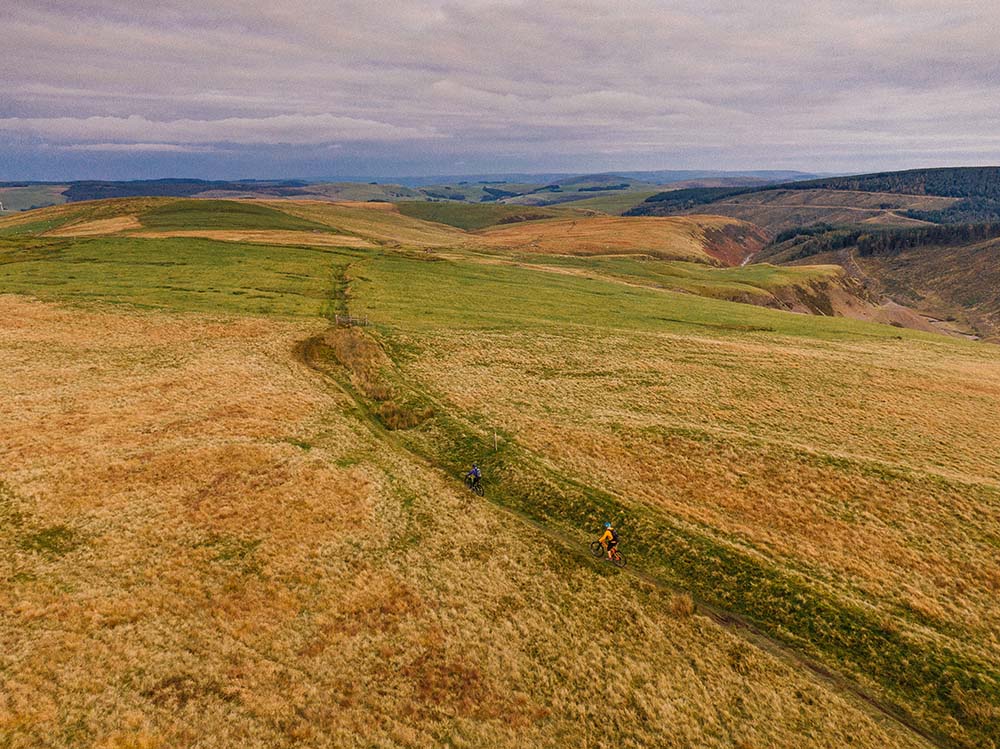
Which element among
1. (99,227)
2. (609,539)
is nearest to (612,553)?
(609,539)

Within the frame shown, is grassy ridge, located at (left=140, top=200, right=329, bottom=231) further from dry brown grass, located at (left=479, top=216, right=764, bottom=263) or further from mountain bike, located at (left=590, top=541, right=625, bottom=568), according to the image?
mountain bike, located at (left=590, top=541, right=625, bottom=568)

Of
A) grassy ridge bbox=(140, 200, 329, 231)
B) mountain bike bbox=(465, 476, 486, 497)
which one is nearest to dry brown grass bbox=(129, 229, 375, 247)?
grassy ridge bbox=(140, 200, 329, 231)

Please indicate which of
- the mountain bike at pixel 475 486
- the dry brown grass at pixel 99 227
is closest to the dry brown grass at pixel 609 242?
the dry brown grass at pixel 99 227

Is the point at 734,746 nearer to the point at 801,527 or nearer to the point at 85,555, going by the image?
the point at 801,527

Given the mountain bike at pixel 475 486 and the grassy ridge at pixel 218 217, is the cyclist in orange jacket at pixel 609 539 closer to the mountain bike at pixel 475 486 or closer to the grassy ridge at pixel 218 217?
the mountain bike at pixel 475 486

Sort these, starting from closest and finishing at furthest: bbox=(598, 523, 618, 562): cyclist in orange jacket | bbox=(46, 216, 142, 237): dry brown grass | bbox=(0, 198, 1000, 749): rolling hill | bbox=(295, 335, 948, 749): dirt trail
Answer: bbox=(0, 198, 1000, 749): rolling hill, bbox=(295, 335, 948, 749): dirt trail, bbox=(598, 523, 618, 562): cyclist in orange jacket, bbox=(46, 216, 142, 237): dry brown grass

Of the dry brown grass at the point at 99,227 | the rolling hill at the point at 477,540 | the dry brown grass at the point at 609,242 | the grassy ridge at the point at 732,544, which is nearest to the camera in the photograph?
the rolling hill at the point at 477,540
